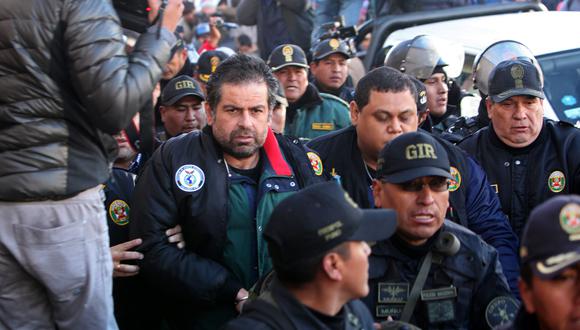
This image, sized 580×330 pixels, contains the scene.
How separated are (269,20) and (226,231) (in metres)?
6.32

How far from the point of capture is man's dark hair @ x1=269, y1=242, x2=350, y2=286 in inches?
130

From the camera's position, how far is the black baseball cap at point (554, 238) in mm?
2961

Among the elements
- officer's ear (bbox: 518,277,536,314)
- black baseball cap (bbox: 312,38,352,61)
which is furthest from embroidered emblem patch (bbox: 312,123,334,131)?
officer's ear (bbox: 518,277,536,314)

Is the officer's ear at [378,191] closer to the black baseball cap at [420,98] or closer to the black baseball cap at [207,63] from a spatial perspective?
the black baseball cap at [420,98]

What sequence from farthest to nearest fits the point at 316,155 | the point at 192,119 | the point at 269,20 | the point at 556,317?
the point at 269,20
the point at 192,119
the point at 316,155
the point at 556,317

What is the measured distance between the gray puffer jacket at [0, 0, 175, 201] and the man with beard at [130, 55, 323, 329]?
92 cm

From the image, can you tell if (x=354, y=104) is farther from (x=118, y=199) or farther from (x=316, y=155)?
(x=118, y=199)

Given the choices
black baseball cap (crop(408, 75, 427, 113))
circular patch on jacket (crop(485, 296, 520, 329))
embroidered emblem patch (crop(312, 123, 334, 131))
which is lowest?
circular patch on jacket (crop(485, 296, 520, 329))

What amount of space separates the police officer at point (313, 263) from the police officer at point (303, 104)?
4.49 meters

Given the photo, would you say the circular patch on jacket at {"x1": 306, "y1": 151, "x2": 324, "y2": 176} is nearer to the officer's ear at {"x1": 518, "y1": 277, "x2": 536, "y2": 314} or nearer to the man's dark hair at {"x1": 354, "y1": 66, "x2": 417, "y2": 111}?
the man's dark hair at {"x1": 354, "y1": 66, "x2": 417, "y2": 111}

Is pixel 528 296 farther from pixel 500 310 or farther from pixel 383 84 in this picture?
pixel 383 84

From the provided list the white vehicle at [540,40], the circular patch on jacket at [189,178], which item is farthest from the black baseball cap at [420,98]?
the circular patch on jacket at [189,178]

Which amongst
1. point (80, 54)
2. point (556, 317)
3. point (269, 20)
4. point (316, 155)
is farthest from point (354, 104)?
point (269, 20)

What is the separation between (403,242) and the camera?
4152mm
